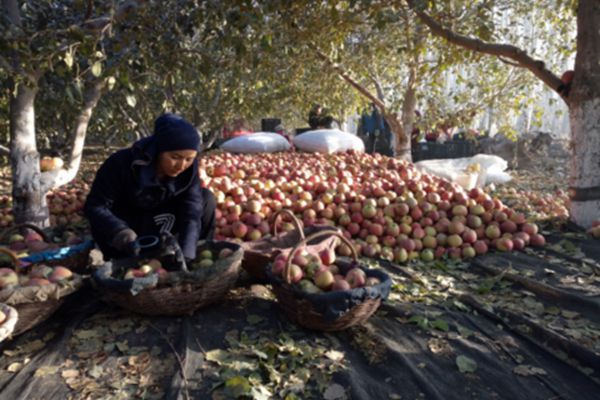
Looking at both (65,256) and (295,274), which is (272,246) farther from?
(65,256)

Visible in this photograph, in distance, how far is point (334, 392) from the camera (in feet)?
7.37

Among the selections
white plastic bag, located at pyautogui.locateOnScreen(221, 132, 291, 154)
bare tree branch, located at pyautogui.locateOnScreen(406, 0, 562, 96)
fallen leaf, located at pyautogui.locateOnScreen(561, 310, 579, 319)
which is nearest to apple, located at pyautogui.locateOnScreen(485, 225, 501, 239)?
fallen leaf, located at pyautogui.locateOnScreen(561, 310, 579, 319)

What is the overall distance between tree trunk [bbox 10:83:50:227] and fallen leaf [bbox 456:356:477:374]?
13.2ft

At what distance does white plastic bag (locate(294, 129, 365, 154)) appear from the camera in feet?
28.4

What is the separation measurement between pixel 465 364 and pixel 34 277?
271 centimetres

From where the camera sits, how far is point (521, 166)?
1321cm

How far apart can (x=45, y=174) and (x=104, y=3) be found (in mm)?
1754

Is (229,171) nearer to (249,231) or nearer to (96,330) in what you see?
(249,231)

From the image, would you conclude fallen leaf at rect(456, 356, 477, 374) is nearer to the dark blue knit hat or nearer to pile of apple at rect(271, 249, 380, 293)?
pile of apple at rect(271, 249, 380, 293)

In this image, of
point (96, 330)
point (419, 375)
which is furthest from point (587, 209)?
point (96, 330)

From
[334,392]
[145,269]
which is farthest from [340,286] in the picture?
[145,269]

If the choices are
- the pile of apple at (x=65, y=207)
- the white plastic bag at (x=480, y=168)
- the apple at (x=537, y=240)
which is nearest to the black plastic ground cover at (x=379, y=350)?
the apple at (x=537, y=240)

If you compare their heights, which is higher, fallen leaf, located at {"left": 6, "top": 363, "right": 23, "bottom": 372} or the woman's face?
the woman's face

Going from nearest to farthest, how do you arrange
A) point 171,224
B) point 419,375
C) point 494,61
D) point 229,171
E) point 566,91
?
1. point 419,375
2. point 171,224
3. point 566,91
4. point 229,171
5. point 494,61
